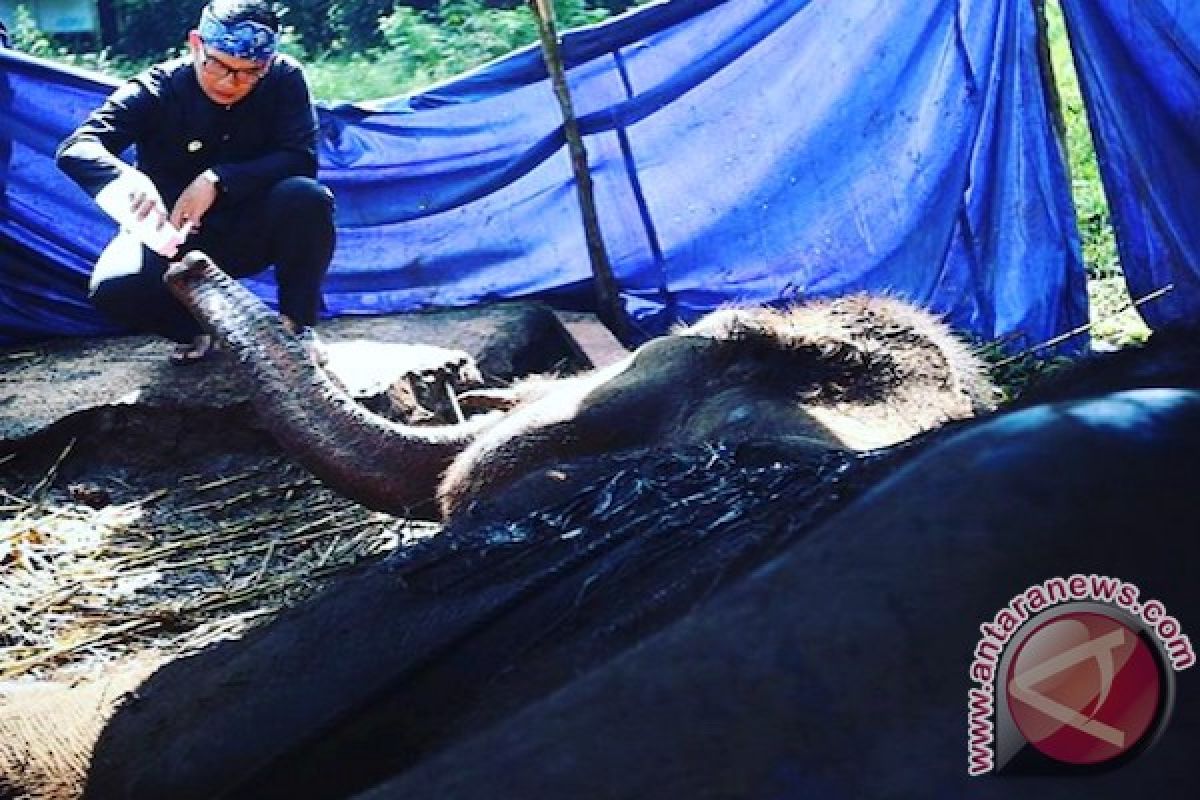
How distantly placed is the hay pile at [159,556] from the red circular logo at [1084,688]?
7.32ft

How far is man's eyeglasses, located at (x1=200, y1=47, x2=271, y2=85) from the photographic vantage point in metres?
5.14

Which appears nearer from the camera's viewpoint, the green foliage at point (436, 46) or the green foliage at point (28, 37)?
the green foliage at point (436, 46)

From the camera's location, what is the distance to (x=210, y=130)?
210 inches

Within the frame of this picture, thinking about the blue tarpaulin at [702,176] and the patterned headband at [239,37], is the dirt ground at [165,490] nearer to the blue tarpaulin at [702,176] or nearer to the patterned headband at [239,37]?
the blue tarpaulin at [702,176]

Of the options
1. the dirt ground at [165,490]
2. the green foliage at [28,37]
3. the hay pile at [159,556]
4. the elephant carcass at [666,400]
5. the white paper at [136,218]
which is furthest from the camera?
the green foliage at [28,37]

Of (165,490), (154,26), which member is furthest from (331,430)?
(154,26)

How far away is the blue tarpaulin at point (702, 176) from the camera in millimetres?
5824

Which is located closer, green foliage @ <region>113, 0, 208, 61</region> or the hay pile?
the hay pile

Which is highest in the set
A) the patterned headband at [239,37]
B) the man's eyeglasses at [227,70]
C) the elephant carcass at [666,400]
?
Result: the patterned headband at [239,37]

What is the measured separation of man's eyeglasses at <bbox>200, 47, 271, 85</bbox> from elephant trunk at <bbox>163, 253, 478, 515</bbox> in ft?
5.43

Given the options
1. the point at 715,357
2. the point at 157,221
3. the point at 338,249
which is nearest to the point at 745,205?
the point at 338,249

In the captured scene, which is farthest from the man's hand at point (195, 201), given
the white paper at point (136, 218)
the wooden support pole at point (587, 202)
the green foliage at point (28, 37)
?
the green foliage at point (28, 37)

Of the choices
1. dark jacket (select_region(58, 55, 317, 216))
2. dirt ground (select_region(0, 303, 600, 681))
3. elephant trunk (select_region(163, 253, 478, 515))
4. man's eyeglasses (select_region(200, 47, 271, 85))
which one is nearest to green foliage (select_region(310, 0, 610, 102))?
dirt ground (select_region(0, 303, 600, 681))

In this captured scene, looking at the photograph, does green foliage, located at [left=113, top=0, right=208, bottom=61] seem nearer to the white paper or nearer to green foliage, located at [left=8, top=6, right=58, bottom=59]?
green foliage, located at [left=8, top=6, right=58, bottom=59]
